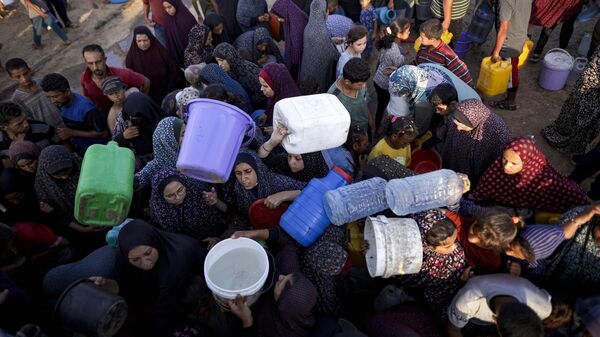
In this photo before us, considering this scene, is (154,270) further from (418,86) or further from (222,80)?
(418,86)

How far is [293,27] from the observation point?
196 inches

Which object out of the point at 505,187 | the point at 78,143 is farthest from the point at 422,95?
the point at 78,143

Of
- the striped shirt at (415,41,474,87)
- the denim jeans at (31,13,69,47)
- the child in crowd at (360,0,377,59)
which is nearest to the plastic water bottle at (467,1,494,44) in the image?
the child in crowd at (360,0,377,59)

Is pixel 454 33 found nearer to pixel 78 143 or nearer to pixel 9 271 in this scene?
pixel 78 143

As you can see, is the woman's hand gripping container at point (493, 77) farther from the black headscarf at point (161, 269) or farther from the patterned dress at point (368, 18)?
the black headscarf at point (161, 269)

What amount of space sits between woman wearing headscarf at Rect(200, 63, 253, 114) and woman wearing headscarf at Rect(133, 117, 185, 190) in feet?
A: 2.62

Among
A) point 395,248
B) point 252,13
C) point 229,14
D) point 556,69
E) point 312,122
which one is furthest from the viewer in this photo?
point 229,14

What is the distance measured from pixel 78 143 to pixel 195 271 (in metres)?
2.39

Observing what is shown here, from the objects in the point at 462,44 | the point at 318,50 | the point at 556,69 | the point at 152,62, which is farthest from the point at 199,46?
the point at 556,69

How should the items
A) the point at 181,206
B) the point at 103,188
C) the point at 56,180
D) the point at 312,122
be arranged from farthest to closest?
1. the point at 56,180
2. the point at 181,206
3. the point at 312,122
4. the point at 103,188

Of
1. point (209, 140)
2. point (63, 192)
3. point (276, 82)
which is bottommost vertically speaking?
point (63, 192)

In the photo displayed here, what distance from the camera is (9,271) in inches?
118

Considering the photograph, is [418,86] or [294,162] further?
[418,86]

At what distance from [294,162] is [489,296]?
1669mm
